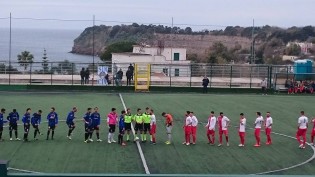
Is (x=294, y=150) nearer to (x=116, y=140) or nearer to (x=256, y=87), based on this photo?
(x=116, y=140)

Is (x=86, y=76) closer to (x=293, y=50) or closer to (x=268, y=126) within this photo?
(x=268, y=126)

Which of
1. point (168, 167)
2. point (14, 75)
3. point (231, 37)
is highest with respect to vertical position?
point (231, 37)

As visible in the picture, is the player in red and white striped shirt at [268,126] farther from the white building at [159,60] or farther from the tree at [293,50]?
the tree at [293,50]

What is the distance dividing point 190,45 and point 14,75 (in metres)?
72.5

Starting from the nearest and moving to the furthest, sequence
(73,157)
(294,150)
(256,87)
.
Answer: (73,157), (294,150), (256,87)

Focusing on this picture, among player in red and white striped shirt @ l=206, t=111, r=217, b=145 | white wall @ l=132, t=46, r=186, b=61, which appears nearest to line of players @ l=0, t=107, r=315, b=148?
player in red and white striped shirt @ l=206, t=111, r=217, b=145

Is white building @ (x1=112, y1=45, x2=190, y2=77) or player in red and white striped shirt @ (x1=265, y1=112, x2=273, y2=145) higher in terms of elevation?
white building @ (x1=112, y1=45, x2=190, y2=77)

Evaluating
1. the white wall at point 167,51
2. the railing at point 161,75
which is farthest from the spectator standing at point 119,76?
the white wall at point 167,51

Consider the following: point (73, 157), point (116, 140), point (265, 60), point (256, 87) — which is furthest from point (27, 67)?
point (265, 60)

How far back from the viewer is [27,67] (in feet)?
160

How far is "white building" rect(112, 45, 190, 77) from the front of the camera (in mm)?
49531

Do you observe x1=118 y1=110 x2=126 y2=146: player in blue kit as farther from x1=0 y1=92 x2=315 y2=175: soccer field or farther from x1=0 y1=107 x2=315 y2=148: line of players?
x1=0 y1=92 x2=315 y2=175: soccer field

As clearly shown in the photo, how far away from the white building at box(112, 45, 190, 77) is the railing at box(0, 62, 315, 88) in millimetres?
115

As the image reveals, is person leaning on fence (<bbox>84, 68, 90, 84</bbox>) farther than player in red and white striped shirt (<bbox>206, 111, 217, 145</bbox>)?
Yes
